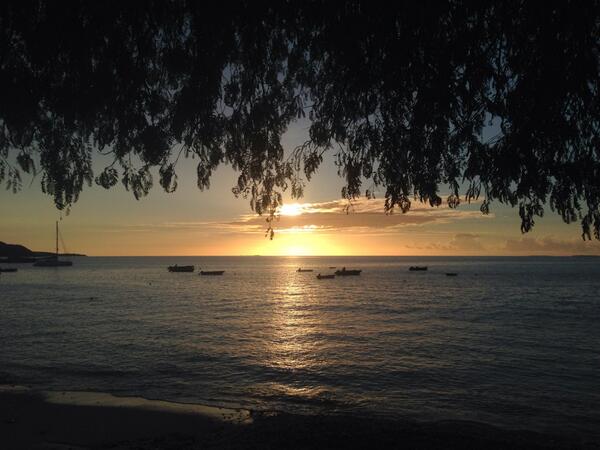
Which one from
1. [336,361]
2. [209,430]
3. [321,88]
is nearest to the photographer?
[321,88]

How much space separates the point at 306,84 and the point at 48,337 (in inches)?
1020

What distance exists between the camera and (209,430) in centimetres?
1013

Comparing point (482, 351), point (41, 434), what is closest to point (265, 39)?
point (41, 434)

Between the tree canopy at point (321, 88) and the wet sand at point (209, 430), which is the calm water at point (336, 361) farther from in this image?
the tree canopy at point (321, 88)

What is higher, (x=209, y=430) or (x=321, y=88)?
(x=321, y=88)

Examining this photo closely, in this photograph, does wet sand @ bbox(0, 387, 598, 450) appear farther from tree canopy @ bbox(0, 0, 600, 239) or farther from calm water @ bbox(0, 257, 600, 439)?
tree canopy @ bbox(0, 0, 600, 239)

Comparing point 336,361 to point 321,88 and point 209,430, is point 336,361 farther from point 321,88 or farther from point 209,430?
point 321,88

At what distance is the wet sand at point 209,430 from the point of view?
8969 mm

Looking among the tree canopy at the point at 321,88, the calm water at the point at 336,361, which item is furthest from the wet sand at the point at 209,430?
the tree canopy at the point at 321,88

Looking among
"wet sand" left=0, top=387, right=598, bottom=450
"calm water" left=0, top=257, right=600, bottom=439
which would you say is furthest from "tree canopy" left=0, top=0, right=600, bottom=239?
"calm water" left=0, top=257, right=600, bottom=439

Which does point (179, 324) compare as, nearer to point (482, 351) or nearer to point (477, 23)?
point (482, 351)

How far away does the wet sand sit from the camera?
8.97 meters

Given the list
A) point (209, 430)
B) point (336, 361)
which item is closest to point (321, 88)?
point (209, 430)

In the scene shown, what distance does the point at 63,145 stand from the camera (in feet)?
22.7
